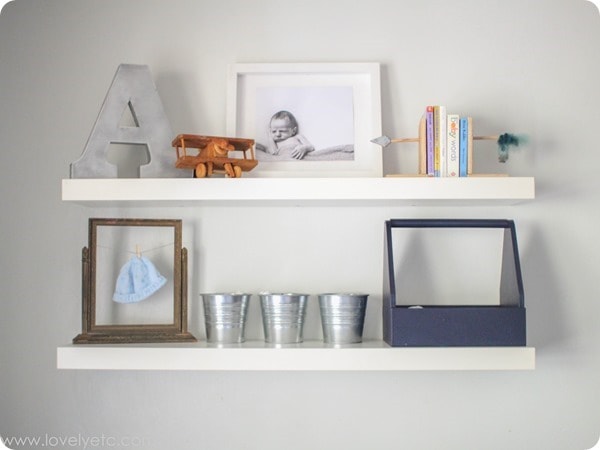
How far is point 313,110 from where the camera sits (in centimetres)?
191

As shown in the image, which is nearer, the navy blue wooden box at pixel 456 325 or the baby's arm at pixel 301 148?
the navy blue wooden box at pixel 456 325

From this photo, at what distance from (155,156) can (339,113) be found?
0.46m

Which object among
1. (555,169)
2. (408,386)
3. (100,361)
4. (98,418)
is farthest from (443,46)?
(98,418)

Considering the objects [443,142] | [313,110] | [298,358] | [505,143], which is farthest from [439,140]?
[298,358]

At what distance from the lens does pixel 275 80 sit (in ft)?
6.27

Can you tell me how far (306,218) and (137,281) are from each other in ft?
1.43

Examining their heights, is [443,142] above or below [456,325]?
above

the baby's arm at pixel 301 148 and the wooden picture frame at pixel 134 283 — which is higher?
the baby's arm at pixel 301 148

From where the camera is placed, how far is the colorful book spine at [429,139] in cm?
176

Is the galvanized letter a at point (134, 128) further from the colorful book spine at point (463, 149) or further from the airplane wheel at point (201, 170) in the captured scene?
the colorful book spine at point (463, 149)

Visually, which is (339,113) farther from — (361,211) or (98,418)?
(98,418)

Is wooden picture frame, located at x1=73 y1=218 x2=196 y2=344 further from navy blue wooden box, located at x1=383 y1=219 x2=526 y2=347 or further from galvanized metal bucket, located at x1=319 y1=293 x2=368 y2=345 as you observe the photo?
navy blue wooden box, located at x1=383 y1=219 x2=526 y2=347

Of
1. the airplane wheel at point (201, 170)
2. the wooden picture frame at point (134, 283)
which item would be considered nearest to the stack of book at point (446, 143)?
the airplane wheel at point (201, 170)

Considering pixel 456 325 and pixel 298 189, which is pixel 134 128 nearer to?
pixel 298 189
